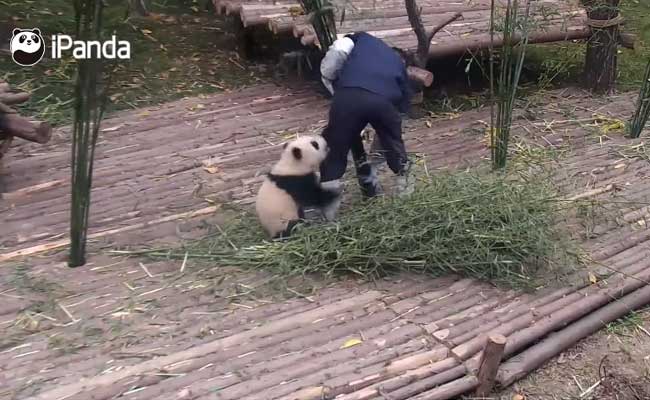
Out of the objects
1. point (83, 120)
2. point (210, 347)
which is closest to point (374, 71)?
point (83, 120)

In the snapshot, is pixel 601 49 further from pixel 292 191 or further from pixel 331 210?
pixel 292 191

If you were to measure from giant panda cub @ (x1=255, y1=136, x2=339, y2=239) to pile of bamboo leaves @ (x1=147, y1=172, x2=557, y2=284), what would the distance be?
9 centimetres

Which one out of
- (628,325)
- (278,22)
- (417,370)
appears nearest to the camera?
(417,370)

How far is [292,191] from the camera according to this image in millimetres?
3576

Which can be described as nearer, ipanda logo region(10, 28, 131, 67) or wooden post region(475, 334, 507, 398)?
wooden post region(475, 334, 507, 398)

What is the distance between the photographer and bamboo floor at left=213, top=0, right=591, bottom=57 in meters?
5.62

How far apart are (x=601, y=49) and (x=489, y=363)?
4.27 meters

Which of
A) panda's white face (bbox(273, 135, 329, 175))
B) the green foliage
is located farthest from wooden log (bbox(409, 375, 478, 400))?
the green foliage

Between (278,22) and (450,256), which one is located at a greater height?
(278,22)

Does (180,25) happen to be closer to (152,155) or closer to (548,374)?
(152,155)

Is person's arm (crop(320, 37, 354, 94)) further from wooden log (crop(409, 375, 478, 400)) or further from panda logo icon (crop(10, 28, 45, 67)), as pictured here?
panda logo icon (crop(10, 28, 45, 67))

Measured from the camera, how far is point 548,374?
2895 mm

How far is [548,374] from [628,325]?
1.75ft

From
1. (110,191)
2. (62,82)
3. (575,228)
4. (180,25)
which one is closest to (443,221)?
(575,228)
